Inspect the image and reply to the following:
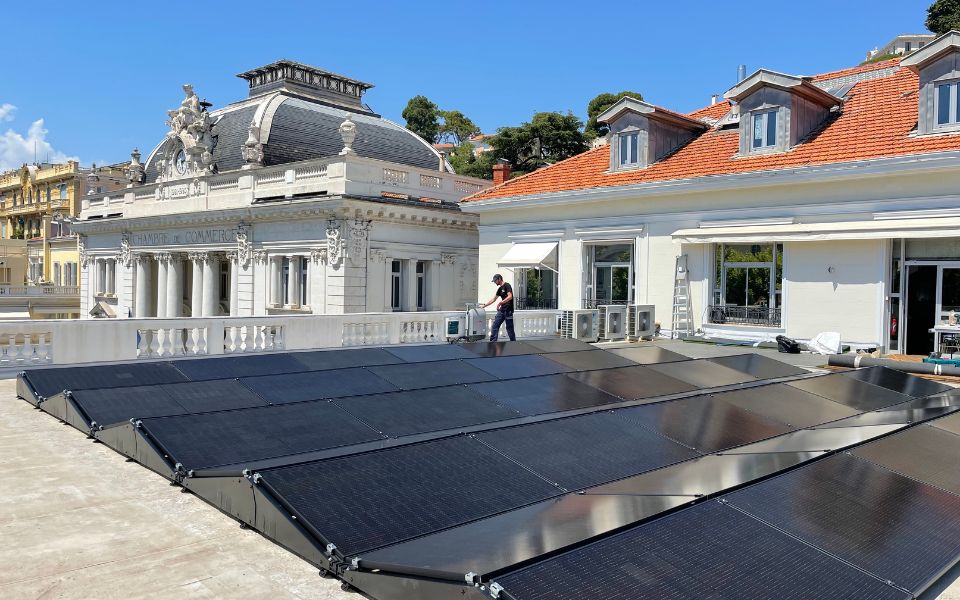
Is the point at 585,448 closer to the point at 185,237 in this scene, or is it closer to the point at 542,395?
the point at 542,395

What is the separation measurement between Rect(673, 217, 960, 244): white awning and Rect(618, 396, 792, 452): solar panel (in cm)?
1145

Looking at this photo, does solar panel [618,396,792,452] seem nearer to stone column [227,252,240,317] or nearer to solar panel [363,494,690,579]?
solar panel [363,494,690,579]

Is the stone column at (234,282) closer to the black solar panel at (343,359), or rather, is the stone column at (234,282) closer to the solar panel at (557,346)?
the solar panel at (557,346)

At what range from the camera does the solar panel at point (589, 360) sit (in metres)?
12.9

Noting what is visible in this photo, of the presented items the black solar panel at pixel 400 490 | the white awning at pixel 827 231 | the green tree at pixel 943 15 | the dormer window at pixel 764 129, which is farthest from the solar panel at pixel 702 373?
the green tree at pixel 943 15

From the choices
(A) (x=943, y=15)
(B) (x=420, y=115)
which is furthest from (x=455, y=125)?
(A) (x=943, y=15)

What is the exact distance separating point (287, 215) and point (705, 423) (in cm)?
2569

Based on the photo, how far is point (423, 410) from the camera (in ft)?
28.7

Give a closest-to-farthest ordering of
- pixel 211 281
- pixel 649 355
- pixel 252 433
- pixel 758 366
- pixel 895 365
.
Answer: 1. pixel 252 433
2. pixel 758 366
3. pixel 649 355
4. pixel 895 365
5. pixel 211 281

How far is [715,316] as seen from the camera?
73.2 ft

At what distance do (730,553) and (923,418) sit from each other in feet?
19.7

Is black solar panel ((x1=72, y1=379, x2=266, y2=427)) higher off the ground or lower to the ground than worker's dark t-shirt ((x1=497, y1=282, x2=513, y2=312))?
lower

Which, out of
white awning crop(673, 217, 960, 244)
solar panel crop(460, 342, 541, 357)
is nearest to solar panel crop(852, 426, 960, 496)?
solar panel crop(460, 342, 541, 357)

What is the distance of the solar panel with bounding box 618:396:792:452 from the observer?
7691mm
